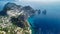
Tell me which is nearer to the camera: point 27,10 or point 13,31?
A: point 13,31

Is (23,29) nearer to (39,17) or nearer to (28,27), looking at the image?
(28,27)

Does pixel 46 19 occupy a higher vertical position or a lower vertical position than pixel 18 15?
lower

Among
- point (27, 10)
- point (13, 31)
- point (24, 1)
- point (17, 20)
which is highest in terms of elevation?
point (24, 1)

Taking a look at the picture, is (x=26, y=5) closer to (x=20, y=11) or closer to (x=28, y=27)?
(x=20, y=11)

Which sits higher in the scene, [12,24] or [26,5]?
[26,5]

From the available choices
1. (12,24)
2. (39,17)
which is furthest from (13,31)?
(39,17)

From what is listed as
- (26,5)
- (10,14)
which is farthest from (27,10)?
(10,14)
